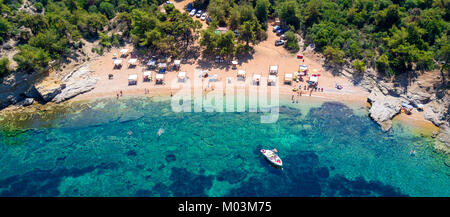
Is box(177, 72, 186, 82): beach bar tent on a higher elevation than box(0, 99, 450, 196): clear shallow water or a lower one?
higher

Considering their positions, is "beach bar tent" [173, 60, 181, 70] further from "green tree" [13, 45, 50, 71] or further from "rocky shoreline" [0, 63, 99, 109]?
"green tree" [13, 45, 50, 71]

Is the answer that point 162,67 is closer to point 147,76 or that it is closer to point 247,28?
point 147,76

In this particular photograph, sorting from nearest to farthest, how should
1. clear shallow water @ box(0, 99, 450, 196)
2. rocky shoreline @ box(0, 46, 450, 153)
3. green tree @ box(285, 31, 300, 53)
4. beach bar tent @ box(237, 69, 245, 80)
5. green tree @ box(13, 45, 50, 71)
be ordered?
clear shallow water @ box(0, 99, 450, 196) < rocky shoreline @ box(0, 46, 450, 153) < green tree @ box(13, 45, 50, 71) < beach bar tent @ box(237, 69, 245, 80) < green tree @ box(285, 31, 300, 53)

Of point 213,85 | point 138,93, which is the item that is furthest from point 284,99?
point 138,93

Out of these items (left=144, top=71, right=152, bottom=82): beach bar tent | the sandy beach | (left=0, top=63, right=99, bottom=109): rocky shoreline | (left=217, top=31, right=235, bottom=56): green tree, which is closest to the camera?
(left=0, top=63, right=99, bottom=109): rocky shoreline

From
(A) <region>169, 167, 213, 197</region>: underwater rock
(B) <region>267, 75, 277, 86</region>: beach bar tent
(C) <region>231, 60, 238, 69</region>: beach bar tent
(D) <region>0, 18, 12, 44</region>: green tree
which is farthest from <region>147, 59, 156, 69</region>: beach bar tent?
(D) <region>0, 18, 12, 44</region>: green tree

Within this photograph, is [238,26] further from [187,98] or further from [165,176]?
[165,176]

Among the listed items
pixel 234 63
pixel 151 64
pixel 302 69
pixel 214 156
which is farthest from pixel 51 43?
pixel 302 69

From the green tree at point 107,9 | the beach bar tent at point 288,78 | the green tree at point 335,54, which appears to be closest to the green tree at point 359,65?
the green tree at point 335,54
